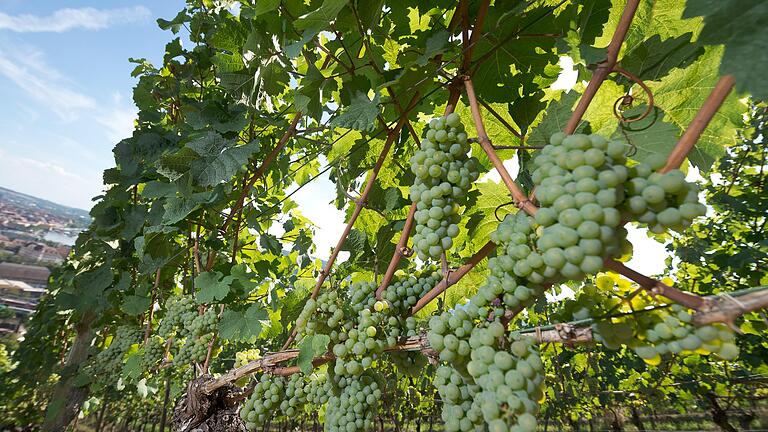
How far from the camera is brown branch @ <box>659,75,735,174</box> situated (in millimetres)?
554

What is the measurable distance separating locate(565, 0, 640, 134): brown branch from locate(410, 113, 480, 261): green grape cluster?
257mm

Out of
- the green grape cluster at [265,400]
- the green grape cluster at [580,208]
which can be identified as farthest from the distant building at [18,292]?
the green grape cluster at [580,208]

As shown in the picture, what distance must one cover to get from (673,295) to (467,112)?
1139mm

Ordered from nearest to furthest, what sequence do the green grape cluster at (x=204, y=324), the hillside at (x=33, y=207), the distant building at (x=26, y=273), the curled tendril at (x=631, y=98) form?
the curled tendril at (x=631, y=98), the green grape cluster at (x=204, y=324), the distant building at (x=26, y=273), the hillside at (x=33, y=207)

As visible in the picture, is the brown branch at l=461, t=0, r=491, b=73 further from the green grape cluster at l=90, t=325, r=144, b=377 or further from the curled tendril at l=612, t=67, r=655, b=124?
the green grape cluster at l=90, t=325, r=144, b=377

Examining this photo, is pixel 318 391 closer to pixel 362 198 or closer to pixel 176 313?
pixel 362 198

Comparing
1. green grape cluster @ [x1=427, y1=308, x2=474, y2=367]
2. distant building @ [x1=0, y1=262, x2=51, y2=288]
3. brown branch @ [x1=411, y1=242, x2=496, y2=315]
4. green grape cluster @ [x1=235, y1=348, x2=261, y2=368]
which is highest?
brown branch @ [x1=411, y1=242, x2=496, y2=315]

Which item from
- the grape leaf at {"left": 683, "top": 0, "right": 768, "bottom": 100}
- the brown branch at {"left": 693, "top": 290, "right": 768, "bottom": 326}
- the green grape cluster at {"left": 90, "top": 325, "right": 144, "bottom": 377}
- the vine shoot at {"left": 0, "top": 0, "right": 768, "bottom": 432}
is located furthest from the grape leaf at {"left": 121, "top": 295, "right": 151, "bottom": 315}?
the grape leaf at {"left": 683, "top": 0, "right": 768, "bottom": 100}

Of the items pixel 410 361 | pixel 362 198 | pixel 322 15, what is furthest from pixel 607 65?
pixel 410 361

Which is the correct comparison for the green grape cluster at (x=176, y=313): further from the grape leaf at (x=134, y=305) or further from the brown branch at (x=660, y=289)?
the brown branch at (x=660, y=289)

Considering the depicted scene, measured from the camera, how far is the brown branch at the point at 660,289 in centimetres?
56

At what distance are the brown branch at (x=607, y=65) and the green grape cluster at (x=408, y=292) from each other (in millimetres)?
626

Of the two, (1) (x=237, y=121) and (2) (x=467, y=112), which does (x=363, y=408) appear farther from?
(1) (x=237, y=121)

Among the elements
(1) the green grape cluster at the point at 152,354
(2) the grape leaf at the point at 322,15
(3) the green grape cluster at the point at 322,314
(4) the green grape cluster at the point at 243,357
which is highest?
(2) the grape leaf at the point at 322,15
